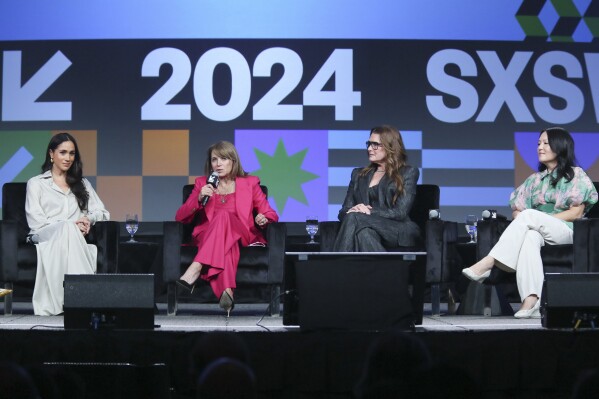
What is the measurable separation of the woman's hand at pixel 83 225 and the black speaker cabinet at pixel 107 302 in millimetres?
2017

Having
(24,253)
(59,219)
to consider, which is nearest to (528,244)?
(59,219)

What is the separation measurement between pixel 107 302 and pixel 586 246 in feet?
10.1

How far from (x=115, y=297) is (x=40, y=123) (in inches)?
153

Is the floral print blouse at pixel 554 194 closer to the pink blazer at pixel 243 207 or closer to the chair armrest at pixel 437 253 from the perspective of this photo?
the chair armrest at pixel 437 253

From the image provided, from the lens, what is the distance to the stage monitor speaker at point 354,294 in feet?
13.9

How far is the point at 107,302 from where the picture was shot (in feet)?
14.0

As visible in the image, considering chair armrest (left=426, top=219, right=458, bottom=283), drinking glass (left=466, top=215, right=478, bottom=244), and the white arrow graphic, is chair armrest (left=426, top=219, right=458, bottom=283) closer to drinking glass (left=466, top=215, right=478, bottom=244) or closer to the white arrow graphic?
drinking glass (left=466, top=215, right=478, bottom=244)

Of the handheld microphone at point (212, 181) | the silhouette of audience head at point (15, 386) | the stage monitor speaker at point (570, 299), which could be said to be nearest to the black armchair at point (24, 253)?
the handheld microphone at point (212, 181)

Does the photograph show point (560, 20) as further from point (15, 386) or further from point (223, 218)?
point (15, 386)

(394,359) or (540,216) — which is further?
(540,216)

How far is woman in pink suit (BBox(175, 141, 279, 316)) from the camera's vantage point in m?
6.07

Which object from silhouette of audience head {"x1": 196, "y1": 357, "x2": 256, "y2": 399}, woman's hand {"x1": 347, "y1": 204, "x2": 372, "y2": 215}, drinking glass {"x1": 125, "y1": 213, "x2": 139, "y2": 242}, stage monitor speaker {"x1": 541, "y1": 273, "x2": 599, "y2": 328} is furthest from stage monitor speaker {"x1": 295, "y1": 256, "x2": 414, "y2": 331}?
drinking glass {"x1": 125, "y1": 213, "x2": 139, "y2": 242}

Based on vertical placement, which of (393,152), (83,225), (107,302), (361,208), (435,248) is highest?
(393,152)

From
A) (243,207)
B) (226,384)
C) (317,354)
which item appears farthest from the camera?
(243,207)
